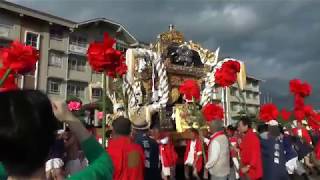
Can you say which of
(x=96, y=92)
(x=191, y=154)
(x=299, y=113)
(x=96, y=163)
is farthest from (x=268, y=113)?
(x=96, y=92)

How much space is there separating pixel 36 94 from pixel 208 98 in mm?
14979

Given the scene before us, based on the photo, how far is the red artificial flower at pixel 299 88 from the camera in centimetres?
950

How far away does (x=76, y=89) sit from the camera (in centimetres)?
3697

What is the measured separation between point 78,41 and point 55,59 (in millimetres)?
3107

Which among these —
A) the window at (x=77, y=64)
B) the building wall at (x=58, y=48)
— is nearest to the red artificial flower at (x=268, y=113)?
the building wall at (x=58, y=48)

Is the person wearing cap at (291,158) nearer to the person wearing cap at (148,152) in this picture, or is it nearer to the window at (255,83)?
the person wearing cap at (148,152)

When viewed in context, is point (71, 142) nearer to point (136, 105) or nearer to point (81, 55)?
point (136, 105)

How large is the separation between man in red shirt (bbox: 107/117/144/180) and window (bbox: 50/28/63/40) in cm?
3069

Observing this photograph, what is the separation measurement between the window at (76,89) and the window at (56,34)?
439 cm

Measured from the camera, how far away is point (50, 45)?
1347 inches

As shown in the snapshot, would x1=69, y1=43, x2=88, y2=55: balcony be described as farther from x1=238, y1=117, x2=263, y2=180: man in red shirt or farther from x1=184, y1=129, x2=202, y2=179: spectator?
x1=238, y1=117, x2=263, y2=180: man in red shirt

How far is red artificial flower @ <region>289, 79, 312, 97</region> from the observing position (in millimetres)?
9500

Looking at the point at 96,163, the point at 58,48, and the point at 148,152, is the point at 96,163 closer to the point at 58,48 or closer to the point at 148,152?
the point at 148,152

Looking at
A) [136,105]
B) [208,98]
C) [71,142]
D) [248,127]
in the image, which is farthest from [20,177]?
[208,98]
